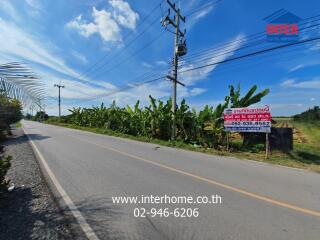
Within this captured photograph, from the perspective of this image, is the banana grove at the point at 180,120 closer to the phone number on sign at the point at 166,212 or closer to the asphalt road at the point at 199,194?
the asphalt road at the point at 199,194

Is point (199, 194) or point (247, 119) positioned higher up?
point (247, 119)

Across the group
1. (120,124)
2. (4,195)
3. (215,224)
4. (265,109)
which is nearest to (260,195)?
(215,224)

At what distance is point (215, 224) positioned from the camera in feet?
12.1

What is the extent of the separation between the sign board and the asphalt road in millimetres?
3302

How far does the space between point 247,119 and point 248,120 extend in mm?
74

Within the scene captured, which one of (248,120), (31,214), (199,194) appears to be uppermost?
(248,120)

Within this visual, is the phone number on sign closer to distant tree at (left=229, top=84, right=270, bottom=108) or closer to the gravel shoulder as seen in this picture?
the gravel shoulder

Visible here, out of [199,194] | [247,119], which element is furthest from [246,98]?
[199,194]

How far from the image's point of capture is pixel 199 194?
5.09m

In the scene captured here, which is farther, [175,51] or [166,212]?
[175,51]

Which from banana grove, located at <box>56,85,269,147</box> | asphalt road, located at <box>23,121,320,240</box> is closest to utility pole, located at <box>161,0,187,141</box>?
banana grove, located at <box>56,85,269,147</box>

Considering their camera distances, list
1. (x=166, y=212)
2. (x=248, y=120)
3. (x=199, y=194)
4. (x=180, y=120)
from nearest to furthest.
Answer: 1. (x=166, y=212)
2. (x=199, y=194)
3. (x=248, y=120)
4. (x=180, y=120)

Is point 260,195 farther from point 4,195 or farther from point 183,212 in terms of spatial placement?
point 4,195

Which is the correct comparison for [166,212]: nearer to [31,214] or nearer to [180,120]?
[31,214]
